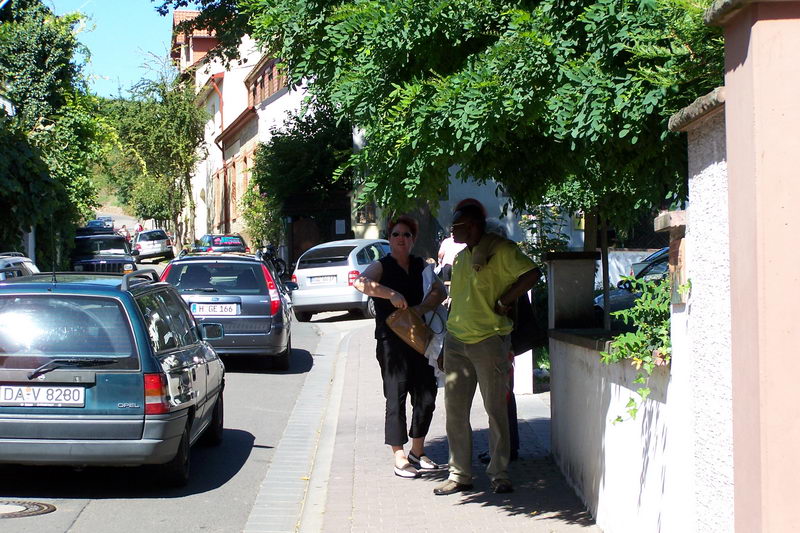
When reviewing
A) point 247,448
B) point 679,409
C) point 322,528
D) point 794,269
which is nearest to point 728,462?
point 679,409

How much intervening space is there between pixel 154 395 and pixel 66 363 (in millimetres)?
626

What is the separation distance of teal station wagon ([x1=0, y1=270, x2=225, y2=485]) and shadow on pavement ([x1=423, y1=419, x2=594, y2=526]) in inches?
78.8

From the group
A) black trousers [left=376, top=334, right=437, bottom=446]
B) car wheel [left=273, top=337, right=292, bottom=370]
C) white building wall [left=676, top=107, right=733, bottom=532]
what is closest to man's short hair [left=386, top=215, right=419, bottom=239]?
black trousers [left=376, top=334, right=437, bottom=446]

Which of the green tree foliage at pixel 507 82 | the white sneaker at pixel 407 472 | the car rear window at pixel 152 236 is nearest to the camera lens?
the green tree foliage at pixel 507 82

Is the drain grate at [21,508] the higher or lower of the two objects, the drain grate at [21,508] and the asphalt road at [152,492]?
the higher

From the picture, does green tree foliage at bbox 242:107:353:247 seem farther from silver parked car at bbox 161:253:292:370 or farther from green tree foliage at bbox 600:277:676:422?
green tree foliage at bbox 600:277:676:422

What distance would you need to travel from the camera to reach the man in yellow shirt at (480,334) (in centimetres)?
644

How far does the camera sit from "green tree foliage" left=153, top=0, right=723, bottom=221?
4633mm

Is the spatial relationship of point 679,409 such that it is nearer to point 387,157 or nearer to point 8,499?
point 387,157

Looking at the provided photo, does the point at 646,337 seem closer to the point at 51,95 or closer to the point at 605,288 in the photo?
the point at 605,288

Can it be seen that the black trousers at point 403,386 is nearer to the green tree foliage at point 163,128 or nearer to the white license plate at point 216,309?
the white license plate at point 216,309

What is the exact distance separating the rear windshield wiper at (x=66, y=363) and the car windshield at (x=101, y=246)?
1124 inches

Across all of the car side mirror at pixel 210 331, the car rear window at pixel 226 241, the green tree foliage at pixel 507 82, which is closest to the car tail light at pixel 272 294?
the car side mirror at pixel 210 331

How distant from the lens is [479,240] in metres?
6.57
